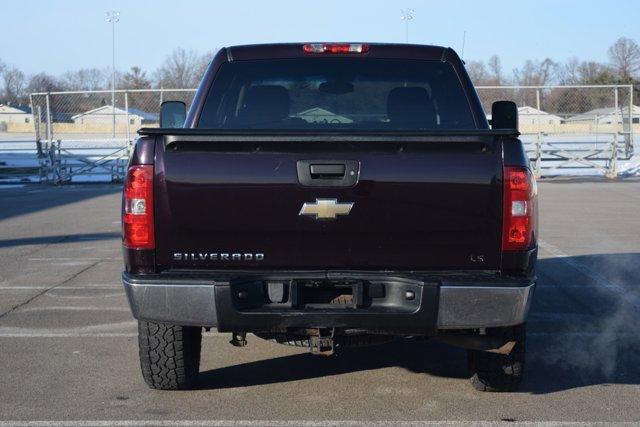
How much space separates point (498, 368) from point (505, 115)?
5.74 ft

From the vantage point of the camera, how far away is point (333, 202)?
185 inches

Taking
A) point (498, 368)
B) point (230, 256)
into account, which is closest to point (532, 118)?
point (498, 368)

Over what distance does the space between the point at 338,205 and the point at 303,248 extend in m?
0.29

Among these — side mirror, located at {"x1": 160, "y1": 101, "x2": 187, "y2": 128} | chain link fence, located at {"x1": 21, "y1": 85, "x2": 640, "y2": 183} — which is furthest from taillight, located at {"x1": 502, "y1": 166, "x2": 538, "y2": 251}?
chain link fence, located at {"x1": 21, "y1": 85, "x2": 640, "y2": 183}

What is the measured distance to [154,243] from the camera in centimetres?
477

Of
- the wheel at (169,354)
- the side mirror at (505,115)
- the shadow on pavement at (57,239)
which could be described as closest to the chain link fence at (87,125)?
the shadow on pavement at (57,239)

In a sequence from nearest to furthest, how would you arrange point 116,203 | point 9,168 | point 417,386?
point 417,386 → point 116,203 → point 9,168

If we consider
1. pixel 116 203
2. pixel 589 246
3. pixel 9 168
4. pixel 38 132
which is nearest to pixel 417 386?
pixel 589 246

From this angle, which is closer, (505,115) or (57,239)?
(505,115)

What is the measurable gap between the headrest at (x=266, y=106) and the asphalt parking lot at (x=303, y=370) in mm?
1703

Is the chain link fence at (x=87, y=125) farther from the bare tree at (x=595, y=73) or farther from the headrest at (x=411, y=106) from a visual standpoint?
the bare tree at (x=595, y=73)

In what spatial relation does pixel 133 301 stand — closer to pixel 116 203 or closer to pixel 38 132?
pixel 116 203

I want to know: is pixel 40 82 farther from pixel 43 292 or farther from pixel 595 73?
pixel 43 292

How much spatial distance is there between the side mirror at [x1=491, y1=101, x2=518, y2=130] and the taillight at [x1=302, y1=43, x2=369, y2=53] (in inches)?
41.0
